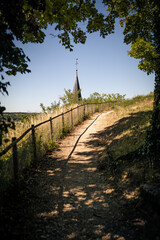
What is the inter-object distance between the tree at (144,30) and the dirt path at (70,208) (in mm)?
1930

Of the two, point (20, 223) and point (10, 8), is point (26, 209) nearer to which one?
point (20, 223)

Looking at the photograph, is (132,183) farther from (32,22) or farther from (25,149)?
(32,22)

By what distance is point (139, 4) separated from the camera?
5809 mm

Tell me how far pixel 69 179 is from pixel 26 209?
72.5 inches

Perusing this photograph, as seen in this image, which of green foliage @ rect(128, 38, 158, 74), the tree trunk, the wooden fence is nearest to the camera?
the wooden fence

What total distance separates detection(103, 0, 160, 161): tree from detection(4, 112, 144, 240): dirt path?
6.33 ft

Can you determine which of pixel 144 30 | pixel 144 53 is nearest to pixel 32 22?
pixel 144 30

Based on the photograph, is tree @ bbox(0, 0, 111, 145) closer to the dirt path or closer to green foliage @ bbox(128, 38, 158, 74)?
the dirt path

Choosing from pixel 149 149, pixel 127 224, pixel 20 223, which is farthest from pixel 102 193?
pixel 20 223

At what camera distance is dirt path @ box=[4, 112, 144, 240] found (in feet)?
9.04

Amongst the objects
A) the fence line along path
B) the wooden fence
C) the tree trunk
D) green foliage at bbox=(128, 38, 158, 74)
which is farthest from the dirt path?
green foliage at bbox=(128, 38, 158, 74)

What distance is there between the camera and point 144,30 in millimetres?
6945

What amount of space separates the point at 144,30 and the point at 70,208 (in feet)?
26.0

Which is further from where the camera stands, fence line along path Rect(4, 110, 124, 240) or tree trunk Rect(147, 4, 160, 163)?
tree trunk Rect(147, 4, 160, 163)
